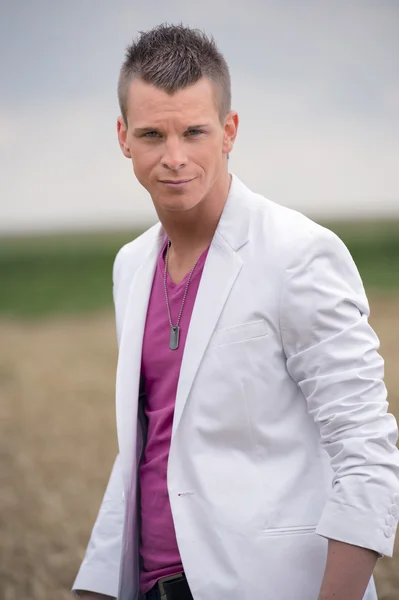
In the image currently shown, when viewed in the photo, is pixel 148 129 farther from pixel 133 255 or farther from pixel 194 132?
pixel 133 255

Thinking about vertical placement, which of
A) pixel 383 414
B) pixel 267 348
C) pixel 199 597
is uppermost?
pixel 267 348

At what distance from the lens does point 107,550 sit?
5.58ft

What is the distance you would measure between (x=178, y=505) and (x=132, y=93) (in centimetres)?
74

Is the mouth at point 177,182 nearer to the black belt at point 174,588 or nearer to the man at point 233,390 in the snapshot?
the man at point 233,390

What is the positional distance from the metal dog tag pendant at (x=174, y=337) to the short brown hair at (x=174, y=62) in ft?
1.30

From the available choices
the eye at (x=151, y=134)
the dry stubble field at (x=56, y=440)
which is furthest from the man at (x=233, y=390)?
the dry stubble field at (x=56, y=440)

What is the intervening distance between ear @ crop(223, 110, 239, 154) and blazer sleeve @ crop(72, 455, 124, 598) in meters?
0.67

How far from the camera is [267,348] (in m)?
1.42

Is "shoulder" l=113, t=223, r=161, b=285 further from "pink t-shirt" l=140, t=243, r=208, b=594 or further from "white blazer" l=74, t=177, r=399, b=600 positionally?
"white blazer" l=74, t=177, r=399, b=600

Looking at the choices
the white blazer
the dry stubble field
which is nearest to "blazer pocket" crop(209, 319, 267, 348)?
the white blazer

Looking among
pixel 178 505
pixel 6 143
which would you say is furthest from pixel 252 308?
pixel 6 143

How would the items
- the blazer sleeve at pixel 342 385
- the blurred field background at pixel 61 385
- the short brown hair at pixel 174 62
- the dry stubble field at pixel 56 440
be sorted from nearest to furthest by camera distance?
the blazer sleeve at pixel 342 385 → the short brown hair at pixel 174 62 → the dry stubble field at pixel 56 440 → the blurred field background at pixel 61 385

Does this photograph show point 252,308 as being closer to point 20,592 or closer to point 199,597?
point 199,597

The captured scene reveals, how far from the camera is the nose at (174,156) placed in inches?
58.4
